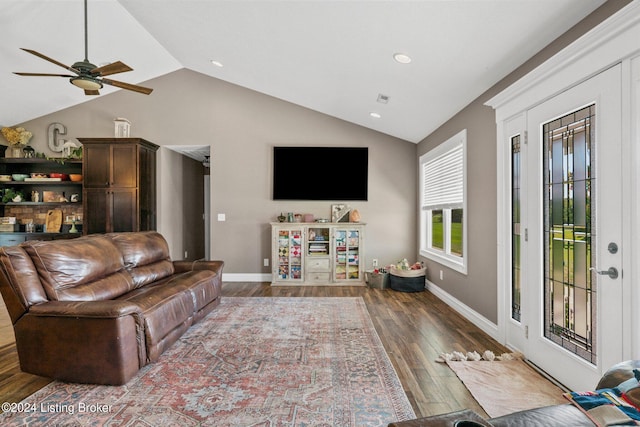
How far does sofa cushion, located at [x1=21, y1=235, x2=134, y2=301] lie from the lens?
2348mm

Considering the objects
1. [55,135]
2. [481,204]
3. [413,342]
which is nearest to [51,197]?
[55,135]

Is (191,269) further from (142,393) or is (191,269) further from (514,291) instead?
(514,291)

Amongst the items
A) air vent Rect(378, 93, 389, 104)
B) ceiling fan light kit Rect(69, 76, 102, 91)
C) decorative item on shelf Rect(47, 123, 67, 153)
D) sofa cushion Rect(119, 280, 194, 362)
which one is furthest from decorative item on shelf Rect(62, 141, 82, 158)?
air vent Rect(378, 93, 389, 104)

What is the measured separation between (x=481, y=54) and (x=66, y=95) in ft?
19.5

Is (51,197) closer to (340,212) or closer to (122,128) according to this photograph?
(122,128)

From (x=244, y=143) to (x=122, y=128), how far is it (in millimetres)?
1919

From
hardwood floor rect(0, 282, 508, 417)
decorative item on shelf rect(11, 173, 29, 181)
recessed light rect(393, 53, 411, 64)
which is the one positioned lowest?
hardwood floor rect(0, 282, 508, 417)

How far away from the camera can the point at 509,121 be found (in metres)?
2.82

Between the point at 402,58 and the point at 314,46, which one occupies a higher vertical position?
the point at 314,46

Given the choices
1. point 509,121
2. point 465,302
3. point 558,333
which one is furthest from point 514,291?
point 509,121

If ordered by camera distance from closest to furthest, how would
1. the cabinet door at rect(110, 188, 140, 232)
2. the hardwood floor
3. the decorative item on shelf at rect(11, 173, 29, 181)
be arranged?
the hardwood floor, the cabinet door at rect(110, 188, 140, 232), the decorative item on shelf at rect(11, 173, 29, 181)

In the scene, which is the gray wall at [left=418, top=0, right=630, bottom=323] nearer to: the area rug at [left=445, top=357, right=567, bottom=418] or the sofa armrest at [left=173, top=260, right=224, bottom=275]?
the area rug at [left=445, top=357, right=567, bottom=418]

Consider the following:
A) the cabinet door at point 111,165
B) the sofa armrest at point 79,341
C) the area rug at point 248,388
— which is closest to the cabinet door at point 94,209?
the cabinet door at point 111,165

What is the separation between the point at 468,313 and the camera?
3605 millimetres
